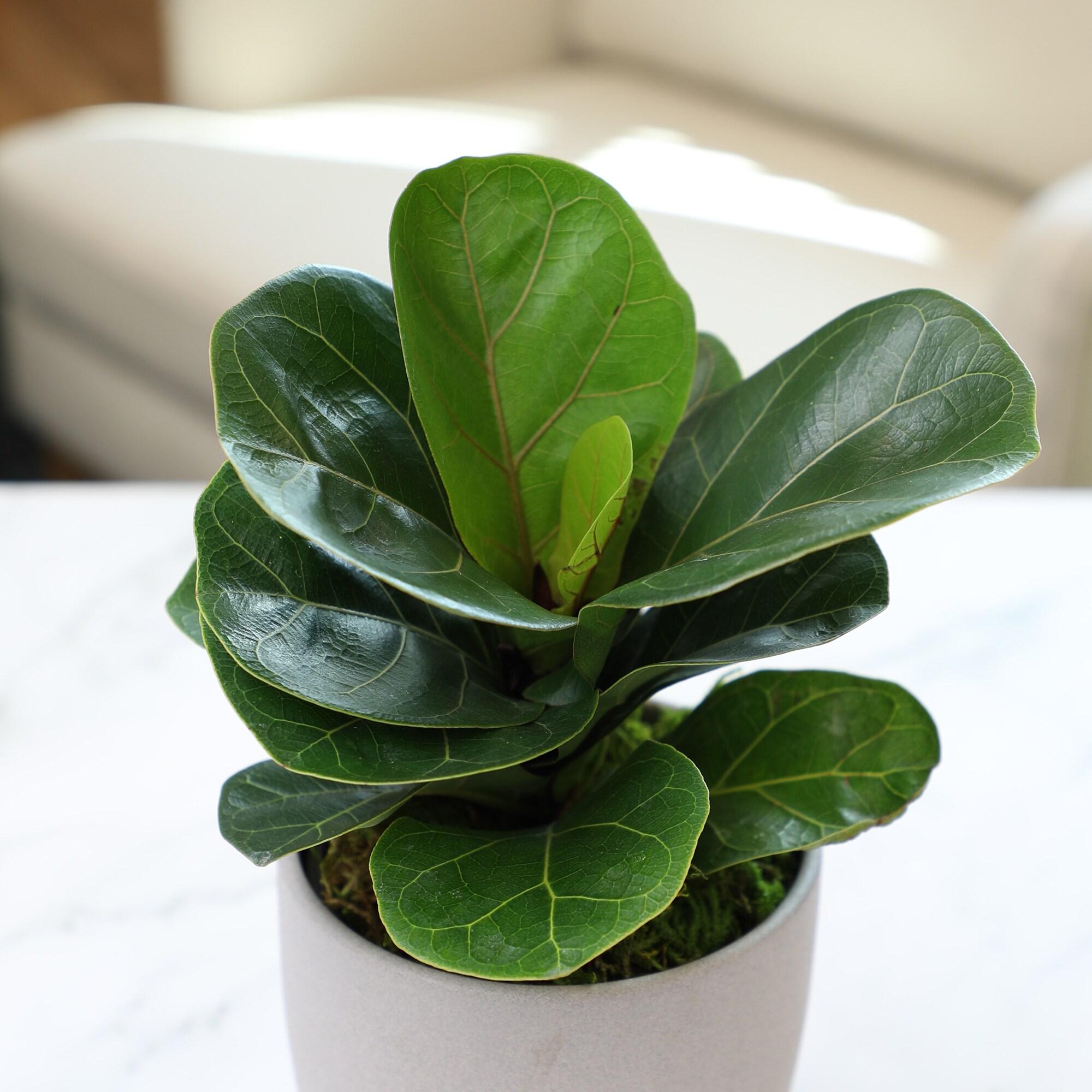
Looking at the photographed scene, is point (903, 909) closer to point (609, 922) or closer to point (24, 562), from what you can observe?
point (609, 922)

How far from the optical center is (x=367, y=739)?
0.34 metres

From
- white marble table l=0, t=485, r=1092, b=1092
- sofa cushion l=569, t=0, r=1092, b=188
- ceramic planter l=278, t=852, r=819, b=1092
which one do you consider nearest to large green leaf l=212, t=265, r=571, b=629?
ceramic planter l=278, t=852, r=819, b=1092

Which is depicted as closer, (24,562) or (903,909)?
(903,909)

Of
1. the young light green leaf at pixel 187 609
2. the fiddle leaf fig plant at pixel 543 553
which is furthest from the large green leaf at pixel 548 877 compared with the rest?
the young light green leaf at pixel 187 609

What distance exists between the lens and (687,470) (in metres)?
0.40

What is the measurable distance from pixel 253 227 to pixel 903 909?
120 centimetres

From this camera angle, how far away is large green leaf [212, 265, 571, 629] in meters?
0.30

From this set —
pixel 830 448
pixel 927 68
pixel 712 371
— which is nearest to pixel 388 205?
pixel 927 68

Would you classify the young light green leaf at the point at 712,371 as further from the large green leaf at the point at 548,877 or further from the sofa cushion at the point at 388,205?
the sofa cushion at the point at 388,205

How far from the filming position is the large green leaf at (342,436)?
0.98 feet

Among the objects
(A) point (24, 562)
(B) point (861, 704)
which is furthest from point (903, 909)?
(A) point (24, 562)

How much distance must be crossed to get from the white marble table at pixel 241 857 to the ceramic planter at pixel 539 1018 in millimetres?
184

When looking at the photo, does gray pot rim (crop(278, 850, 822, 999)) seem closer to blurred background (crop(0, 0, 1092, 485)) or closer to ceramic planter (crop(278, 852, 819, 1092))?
ceramic planter (crop(278, 852, 819, 1092))

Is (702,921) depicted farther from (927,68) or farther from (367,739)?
(927,68)
